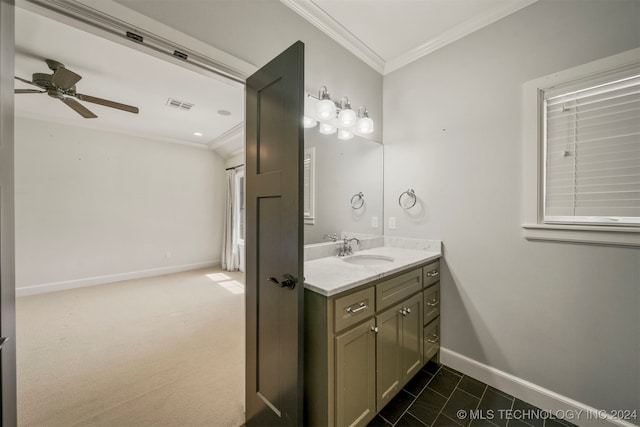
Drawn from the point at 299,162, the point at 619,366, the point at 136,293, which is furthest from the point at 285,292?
the point at 136,293

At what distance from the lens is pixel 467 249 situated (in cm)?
194

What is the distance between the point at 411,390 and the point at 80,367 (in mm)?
2687

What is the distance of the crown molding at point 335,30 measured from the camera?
170cm

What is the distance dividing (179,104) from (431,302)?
3.79m

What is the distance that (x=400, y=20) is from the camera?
1869mm

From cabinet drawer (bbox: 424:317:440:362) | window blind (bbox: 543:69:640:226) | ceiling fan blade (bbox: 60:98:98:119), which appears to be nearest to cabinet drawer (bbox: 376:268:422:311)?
cabinet drawer (bbox: 424:317:440:362)

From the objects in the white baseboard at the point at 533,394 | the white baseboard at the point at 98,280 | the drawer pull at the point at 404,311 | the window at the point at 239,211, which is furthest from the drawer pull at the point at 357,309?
the white baseboard at the point at 98,280

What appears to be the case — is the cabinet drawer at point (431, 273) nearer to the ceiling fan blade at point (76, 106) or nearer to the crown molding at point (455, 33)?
the crown molding at point (455, 33)

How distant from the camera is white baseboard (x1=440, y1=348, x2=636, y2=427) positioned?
56.5 inches

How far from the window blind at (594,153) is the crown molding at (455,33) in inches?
27.6

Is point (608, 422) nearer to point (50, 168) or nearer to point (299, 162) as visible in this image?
point (299, 162)

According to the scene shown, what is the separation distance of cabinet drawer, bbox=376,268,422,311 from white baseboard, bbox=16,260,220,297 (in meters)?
4.86

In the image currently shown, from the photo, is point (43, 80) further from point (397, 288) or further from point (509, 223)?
point (509, 223)

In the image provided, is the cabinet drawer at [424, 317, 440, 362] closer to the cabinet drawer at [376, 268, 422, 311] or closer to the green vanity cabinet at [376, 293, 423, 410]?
the green vanity cabinet at [376, 293, 423, 410]
